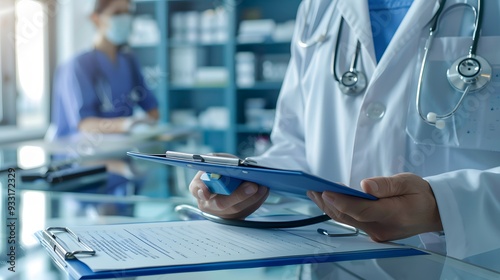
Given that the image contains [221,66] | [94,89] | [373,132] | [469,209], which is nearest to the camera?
[469,209]

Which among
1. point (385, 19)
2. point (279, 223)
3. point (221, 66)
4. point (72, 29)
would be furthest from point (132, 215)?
point (72, 29)

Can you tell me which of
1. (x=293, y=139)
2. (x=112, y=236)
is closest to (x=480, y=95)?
(x=293, y=139)

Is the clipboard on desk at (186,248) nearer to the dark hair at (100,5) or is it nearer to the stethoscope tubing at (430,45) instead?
the stethoscope tubing at (430,45)

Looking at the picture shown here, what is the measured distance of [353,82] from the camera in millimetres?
1038

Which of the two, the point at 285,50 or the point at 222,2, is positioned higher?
the point at 222,2

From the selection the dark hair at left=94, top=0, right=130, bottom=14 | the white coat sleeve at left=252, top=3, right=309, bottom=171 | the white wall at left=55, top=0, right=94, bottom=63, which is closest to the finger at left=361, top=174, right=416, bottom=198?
the white coat sleeve at left=252, top=3, right=309, bottom=171

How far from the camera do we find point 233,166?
1.98 ft

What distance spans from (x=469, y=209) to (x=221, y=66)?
4233 mm

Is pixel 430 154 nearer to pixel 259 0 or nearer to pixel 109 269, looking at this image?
pixel 109 269

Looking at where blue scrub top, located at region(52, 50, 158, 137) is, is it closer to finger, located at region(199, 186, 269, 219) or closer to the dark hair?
the dark hair

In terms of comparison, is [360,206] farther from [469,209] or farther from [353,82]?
[353,82]

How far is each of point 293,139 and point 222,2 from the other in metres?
3.48

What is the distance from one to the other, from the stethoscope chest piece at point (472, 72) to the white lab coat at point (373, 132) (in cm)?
9

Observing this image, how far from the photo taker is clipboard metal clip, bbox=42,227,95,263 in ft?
1.88
